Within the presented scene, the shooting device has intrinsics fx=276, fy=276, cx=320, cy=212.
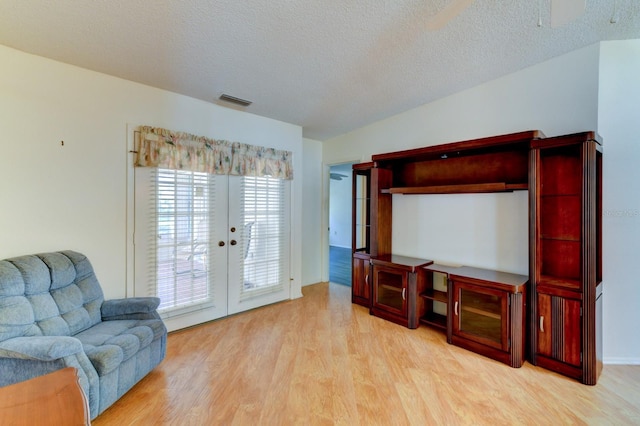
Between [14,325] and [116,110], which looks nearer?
[14,325]

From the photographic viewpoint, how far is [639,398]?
2027 millimetres

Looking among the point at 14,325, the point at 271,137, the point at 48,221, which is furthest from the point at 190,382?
the point at 271,137

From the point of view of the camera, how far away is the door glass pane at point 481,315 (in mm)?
2574

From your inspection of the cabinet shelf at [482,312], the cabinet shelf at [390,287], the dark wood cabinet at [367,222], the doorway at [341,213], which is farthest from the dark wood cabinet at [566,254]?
the doorway at [341,213]

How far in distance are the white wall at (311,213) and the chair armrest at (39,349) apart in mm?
3408

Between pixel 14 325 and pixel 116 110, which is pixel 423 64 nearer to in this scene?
pixel 116 110

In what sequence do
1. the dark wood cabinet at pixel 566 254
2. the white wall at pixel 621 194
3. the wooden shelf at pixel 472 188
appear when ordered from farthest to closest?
the wooden shelf at pixel 472 188 < the white wall at pixel 621 194 < the dark wood cabinet at pixel 566 254

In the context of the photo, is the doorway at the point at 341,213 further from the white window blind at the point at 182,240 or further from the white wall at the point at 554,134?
the white window blind at the point at 182,240

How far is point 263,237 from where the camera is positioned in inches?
152

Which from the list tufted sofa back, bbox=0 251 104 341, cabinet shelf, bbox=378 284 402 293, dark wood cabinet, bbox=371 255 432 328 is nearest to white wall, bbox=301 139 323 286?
dark wood cabinet, bbox=371 255 432 328

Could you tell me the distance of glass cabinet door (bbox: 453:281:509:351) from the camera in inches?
99.3

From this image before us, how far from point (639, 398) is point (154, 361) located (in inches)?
146

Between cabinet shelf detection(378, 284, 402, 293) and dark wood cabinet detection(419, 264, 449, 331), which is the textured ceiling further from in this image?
cabinet shelf detection(378, 284, 402, 293)

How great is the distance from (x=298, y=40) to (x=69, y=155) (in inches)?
90.3
